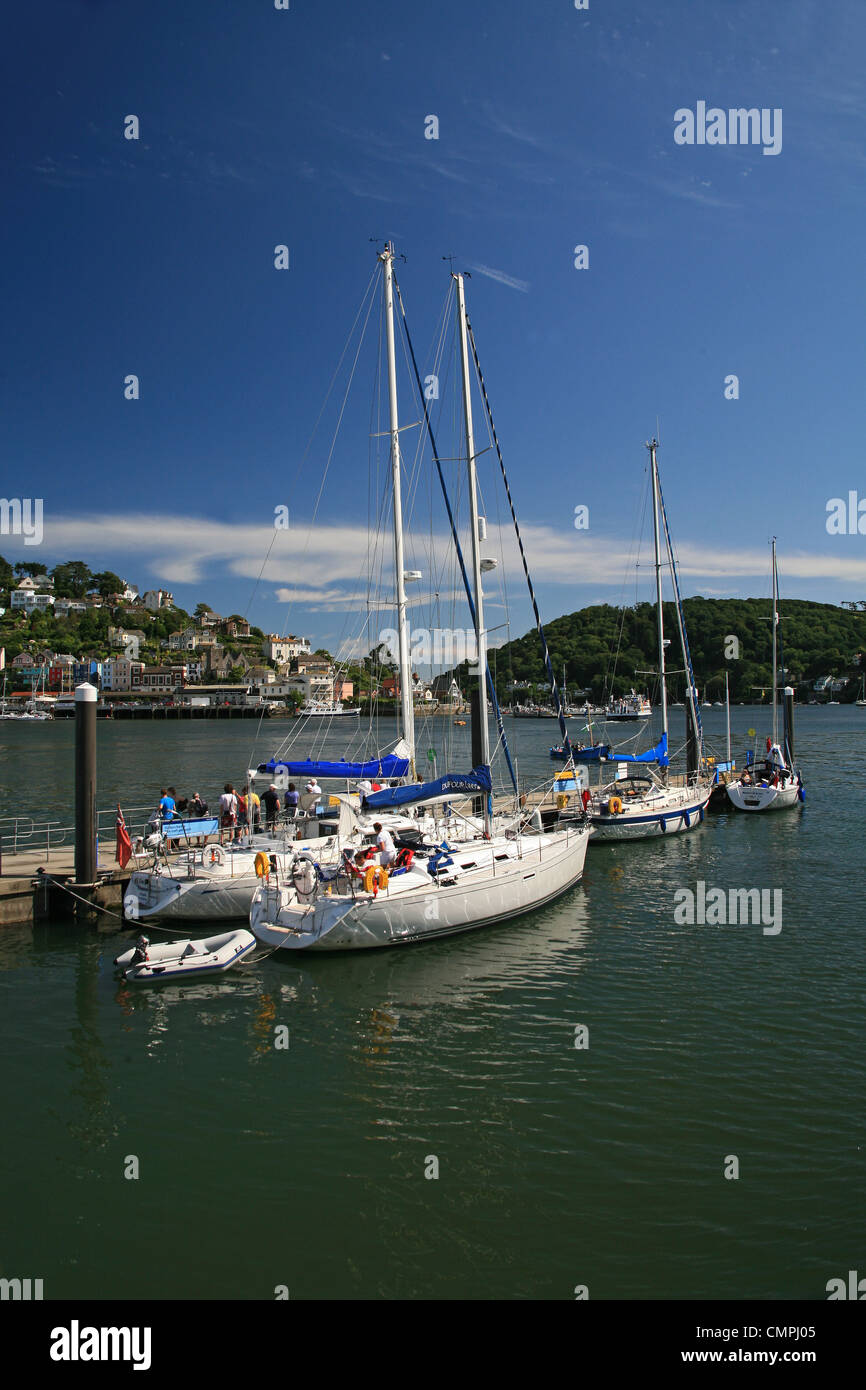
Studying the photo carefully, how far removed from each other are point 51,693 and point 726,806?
18438 cm

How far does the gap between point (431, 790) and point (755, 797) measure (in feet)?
74.1

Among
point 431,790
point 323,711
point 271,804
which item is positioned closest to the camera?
point 431,790

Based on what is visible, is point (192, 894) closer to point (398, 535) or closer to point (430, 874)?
point (430, 874)

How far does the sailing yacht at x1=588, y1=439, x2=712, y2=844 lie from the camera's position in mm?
28766

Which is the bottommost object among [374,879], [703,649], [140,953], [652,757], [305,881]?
[140,953]

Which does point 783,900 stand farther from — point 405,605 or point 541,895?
point 405,605

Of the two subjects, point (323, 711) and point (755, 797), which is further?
point (323, 711)

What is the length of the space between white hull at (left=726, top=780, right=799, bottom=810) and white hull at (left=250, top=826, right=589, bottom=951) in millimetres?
20609

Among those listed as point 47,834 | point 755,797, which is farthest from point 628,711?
point 47,834

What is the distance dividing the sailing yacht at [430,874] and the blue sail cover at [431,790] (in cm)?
3

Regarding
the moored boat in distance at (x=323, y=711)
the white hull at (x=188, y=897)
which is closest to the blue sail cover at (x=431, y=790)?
the moored boat in distance at (x=323, y=711)

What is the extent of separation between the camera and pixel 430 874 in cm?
1681

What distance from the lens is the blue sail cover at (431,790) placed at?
19.4 meters

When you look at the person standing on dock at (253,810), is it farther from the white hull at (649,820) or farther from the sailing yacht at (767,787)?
the sailing yacht at (767,787)
